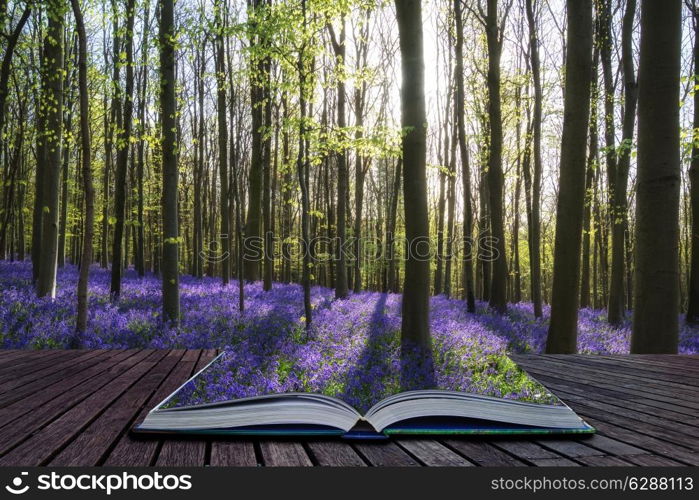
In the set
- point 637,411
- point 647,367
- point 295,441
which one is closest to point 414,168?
point 647,367

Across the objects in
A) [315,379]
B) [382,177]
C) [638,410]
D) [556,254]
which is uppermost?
[382,177]

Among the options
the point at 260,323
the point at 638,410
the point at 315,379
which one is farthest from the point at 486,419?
the point at 260,323

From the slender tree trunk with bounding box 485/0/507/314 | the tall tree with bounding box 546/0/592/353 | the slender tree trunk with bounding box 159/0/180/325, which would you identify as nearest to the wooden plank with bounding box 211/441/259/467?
the tall tree with bounding box 546/0/592/353

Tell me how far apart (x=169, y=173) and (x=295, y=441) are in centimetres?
827

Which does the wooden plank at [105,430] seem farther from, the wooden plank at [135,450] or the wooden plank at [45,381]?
the wooden plank at [45,381]

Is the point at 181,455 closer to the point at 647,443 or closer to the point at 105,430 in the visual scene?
the point at 105,430

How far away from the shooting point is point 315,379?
18.7 ft

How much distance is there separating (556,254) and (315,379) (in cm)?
425

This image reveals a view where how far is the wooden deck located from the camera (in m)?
1.83

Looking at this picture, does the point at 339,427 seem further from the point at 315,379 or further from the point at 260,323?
the point at 260,323

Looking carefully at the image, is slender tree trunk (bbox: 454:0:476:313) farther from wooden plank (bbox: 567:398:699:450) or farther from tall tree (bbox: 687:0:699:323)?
wooden plank (bbox: 567:398:699:450)

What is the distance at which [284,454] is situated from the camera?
185 cm

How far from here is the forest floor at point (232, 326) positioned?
793cm

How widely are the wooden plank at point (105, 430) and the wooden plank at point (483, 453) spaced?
1380 millimetres
